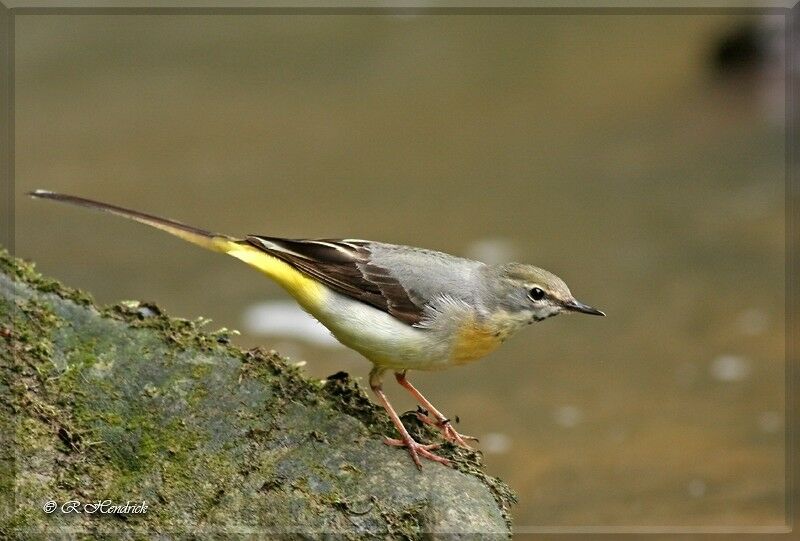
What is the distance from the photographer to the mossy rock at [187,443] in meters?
5.19

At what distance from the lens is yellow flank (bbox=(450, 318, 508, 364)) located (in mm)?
6238

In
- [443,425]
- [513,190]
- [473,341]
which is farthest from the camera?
[513,190]

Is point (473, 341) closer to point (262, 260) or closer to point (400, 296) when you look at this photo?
point (400, 296)

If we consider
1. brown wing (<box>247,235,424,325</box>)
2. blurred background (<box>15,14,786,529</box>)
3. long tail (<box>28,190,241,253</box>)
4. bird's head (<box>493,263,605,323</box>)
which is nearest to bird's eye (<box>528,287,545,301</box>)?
bird's head (<box>493,263,605,323</box>)

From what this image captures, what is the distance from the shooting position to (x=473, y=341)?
6.27 m

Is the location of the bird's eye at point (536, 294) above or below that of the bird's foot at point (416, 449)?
above

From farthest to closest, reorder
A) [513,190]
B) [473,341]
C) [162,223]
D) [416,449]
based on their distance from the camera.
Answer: [513,190], [473,341], [162,223], [416,449]

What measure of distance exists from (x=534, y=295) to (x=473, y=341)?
0.50 meters

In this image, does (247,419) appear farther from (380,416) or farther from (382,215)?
(382,215)

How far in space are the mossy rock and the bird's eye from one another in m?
1.09

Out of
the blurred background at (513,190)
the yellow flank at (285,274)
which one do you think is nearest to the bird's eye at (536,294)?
the yellow flank at (285,274)

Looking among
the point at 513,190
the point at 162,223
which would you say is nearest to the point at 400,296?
the point at 162,223

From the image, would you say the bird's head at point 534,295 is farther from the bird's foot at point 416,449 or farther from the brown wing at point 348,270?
the bird's foot at point 416,449

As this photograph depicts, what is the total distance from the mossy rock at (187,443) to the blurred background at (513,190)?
4.38 metres
